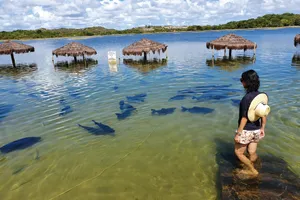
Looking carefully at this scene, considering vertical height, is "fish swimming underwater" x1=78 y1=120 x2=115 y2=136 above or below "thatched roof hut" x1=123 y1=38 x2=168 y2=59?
below

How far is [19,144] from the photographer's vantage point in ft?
21.0

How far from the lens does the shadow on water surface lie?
12.4 ft

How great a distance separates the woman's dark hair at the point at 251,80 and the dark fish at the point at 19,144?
6.19m

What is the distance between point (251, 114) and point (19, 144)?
6304mm

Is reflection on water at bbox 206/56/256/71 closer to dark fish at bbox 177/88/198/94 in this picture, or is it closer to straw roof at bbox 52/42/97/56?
dark fish at bbox 177/88/198/94

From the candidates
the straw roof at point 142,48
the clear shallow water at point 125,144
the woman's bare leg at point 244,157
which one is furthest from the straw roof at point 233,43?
the woman's bare leg at point 244,157

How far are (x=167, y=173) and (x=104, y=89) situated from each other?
828 centimetres

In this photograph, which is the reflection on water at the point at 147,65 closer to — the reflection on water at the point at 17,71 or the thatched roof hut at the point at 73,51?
the thatched roof hut at the point at 73,51

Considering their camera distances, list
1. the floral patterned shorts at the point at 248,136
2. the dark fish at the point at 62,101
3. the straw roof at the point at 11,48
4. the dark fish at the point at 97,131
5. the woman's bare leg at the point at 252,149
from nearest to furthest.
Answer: the floral patterned shorts at the point at 248,136 < the woman's bare leg at the point at 252,149 < the dark fish at the point at 97,131 < the dark fish at the point at 62,101 < the straw roof at the point at 11,48

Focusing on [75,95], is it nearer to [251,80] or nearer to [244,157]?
[244,157]

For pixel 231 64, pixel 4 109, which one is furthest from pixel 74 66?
pixel 231 64

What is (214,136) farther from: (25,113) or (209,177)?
(25,113)

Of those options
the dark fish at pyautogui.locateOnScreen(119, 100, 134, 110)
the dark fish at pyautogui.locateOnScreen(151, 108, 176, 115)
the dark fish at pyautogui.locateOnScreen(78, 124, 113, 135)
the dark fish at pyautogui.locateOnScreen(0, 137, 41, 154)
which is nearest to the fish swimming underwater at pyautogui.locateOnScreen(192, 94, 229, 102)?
the dark fish at pyautogui.locateOnScreen(151, 108, 176, 115)

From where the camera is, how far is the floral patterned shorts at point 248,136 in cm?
397
